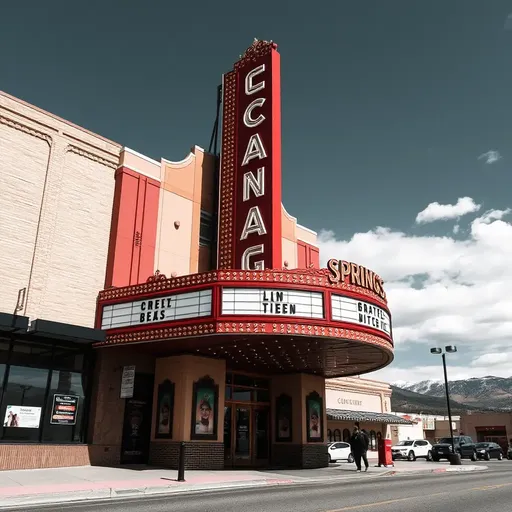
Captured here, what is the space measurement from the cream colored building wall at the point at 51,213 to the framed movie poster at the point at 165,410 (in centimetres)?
411

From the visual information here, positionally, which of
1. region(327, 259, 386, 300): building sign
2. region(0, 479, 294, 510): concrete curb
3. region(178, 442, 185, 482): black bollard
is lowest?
region(0, 479, 294, 510): concrete curb

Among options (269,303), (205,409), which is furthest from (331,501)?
(205,409)

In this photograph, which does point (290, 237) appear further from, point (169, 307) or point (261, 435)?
point (169, 307)

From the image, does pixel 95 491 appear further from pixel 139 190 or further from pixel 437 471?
pixel 437 471

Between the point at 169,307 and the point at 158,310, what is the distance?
57cm

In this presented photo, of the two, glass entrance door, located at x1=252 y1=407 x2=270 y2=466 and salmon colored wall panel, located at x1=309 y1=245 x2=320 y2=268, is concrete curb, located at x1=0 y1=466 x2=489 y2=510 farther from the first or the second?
salmon colored wall panel, located at x1=309 y1=245 x2=320 y2=268

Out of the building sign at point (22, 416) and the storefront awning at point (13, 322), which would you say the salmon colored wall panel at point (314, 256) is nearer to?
the building sign at point (22, 416)

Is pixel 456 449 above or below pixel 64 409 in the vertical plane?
below

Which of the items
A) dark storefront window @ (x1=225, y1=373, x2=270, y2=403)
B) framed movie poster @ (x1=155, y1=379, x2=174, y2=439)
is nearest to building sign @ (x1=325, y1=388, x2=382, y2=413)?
dark storefront window @ (x1=225, y1=373, x2=270, y2=403)

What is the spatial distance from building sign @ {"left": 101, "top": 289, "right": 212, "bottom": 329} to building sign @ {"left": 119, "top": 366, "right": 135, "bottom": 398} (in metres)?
1.82

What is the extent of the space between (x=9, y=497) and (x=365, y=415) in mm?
35808

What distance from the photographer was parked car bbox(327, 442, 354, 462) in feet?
111

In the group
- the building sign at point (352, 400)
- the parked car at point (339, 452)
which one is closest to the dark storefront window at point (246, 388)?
the parked car at point (339, 452)

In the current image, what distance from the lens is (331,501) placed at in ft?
41.3
